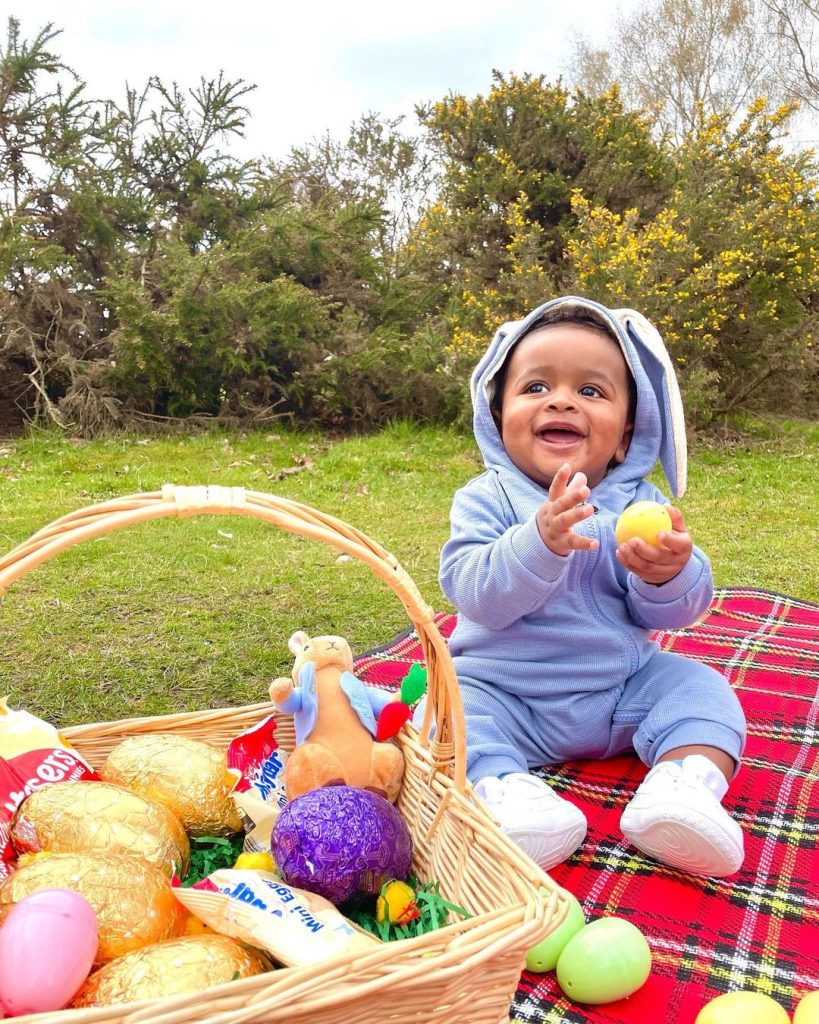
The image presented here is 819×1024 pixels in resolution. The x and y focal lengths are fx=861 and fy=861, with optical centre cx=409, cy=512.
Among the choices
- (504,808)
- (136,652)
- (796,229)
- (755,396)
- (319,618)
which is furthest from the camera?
(755,396)

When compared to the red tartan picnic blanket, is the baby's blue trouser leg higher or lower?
higher

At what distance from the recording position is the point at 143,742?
1.66 metres

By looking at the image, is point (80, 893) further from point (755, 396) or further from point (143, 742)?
point (755, 396)

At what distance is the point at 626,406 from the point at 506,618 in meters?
0.63

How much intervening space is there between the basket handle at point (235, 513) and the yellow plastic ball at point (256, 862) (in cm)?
35

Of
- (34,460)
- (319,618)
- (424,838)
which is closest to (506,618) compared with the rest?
(424,838)

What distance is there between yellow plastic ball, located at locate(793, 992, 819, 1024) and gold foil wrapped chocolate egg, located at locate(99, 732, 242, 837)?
38.3 inches

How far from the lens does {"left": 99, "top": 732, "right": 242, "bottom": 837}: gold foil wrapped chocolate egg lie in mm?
1567

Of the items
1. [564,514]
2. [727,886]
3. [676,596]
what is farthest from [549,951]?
[676,596]

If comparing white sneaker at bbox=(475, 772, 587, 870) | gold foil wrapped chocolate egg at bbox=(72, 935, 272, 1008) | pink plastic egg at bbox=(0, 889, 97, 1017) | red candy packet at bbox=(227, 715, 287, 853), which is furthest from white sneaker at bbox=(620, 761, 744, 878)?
pink plastic egg at bbox=(0, 889, 97, 1017)

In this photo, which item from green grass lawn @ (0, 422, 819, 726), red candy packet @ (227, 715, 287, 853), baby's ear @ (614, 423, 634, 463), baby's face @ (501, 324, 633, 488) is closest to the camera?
red candy packet @ (227, 715, 287, 853)

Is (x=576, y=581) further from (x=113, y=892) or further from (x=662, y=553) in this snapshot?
(x=113, y=892)

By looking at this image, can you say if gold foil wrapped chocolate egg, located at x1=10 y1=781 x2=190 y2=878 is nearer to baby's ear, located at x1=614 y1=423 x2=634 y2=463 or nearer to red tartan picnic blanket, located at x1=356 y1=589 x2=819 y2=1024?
red tartan picnic blanket, located at x1=356 y1=589 x2=819 y2=1024

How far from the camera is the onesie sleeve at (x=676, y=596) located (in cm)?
193
